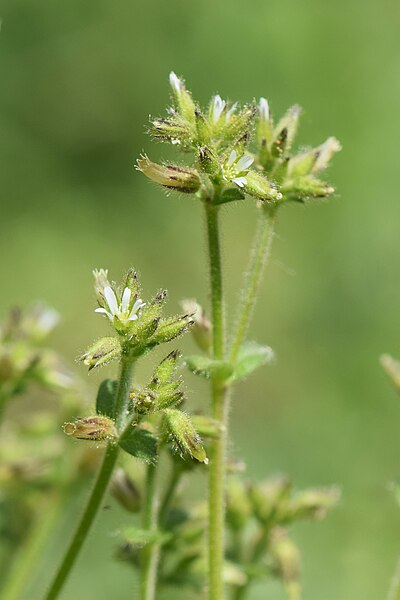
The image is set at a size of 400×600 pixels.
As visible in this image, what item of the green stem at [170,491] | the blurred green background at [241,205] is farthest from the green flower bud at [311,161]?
the blurred green background at [241,205]

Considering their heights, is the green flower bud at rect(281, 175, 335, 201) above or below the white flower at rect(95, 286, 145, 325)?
above

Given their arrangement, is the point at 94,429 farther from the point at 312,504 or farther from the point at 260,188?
the point at 312,504

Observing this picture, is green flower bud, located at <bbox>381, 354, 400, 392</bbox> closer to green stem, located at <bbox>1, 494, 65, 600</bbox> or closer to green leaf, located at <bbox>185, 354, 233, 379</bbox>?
green leaf, located at <bbox>185, 354, 233, 379</bbox>

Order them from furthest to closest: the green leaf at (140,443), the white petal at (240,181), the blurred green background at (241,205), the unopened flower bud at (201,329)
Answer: the blurred green background at (241,205) → the unopened flower bud at (201,329) → the white petal at (240,181) → the green leaf at (140,443)

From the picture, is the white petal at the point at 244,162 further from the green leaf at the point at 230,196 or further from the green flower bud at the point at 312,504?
the green flower bud at the point at 312,504

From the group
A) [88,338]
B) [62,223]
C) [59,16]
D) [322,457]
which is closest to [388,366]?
[322,457]

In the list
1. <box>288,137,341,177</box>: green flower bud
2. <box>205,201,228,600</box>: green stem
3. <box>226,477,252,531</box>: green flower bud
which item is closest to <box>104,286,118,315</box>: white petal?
<box>205,201,228,600</box>: green stem

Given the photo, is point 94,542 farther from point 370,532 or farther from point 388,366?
point 388,366
